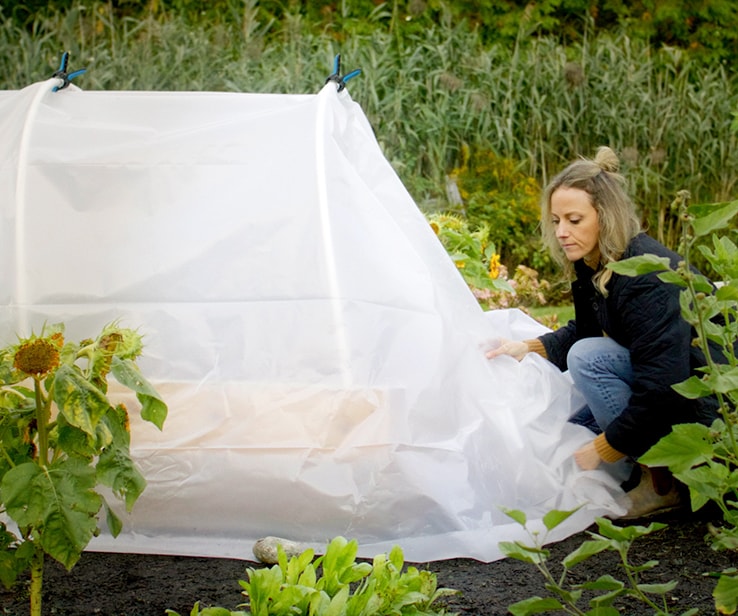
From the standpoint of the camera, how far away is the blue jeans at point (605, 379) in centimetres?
278

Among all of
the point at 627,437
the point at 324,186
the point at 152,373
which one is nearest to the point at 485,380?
the point at 627,437

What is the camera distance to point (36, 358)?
1.77 meters

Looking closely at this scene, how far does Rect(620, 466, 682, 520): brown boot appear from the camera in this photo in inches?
108

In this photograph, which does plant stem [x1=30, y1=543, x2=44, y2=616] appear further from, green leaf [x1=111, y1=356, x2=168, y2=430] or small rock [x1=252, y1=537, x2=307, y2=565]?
small rock [x1=252, y1=537, x2=307, y2=565]

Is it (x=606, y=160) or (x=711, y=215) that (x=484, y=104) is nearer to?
(x=606, y=160)

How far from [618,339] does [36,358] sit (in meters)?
1.68

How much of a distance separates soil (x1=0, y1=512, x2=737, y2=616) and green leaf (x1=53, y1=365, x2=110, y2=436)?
0.57m

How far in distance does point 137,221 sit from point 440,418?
0.92 metres

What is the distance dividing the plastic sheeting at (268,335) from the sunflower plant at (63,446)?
488 mm

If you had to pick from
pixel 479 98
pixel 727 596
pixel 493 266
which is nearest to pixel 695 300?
pixel 727 596

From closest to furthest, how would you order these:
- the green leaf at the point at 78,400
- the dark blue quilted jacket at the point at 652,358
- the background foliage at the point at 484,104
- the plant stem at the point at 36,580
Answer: the green leaf at the point at 78,400
the plant stem at the point at 36,580
the dark blue quilted jacket at the point at 652,358
the background foliage at the point at 484,104

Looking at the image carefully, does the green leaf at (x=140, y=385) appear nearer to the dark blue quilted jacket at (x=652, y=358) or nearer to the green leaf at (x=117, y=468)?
the green leaf at (x=117, y=468)

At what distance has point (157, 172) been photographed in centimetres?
264

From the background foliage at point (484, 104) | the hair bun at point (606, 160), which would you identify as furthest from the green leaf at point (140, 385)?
the background foliage at point (484, 104)
